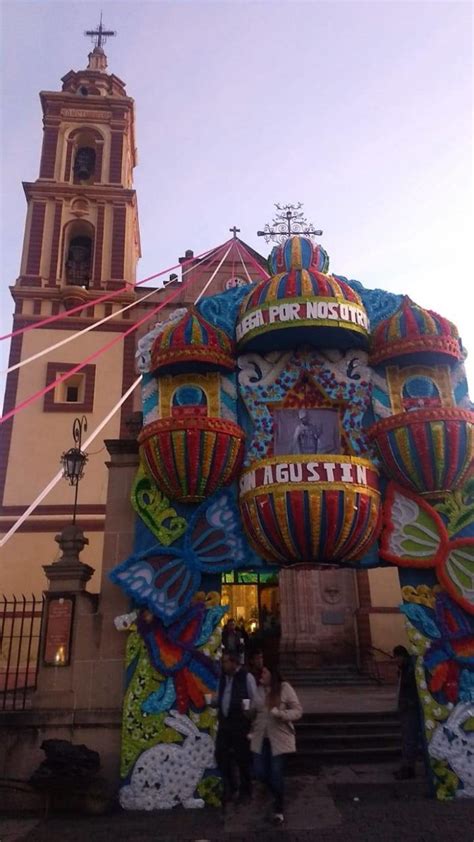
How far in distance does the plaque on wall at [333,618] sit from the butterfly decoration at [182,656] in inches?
388

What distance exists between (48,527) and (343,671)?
8.95 meters

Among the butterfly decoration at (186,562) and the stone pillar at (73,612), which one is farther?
the butterfly decoration at (186,562)

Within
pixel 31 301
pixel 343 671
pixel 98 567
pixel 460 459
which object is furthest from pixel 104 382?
pixel 460 459

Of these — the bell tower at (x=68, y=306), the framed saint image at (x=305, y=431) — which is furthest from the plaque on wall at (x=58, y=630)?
the bell tower at (x=68, y=306)

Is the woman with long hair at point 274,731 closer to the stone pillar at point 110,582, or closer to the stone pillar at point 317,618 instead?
the stone pillar at point 110,582

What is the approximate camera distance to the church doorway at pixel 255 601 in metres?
17.1

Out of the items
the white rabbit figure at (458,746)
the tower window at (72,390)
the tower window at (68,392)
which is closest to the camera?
the white rabbit figure at (458,746)

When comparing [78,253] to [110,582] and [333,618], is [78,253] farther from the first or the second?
[110,582]

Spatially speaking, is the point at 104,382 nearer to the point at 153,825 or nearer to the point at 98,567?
the point at 98,567

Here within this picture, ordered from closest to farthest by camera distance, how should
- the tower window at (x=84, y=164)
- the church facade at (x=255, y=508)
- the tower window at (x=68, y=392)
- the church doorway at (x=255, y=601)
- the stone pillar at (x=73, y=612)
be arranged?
the church facade at (x=255, y=508)
the stone pillar at (x=73, y=612)
the church doorway at (x=255, y=601)
the tower window at (x=68, y=392)
the tower window at (x=84, y=164)

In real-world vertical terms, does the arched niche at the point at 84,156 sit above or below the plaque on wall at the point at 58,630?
above

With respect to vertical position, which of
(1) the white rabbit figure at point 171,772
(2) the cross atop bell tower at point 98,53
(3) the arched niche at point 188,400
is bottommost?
(1) the white rabbit figure at point 171,772

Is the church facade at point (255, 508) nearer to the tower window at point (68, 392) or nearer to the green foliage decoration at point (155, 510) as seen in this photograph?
the green foliage decoration at point (155, 510)

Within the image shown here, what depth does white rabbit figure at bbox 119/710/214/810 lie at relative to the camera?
679cm
